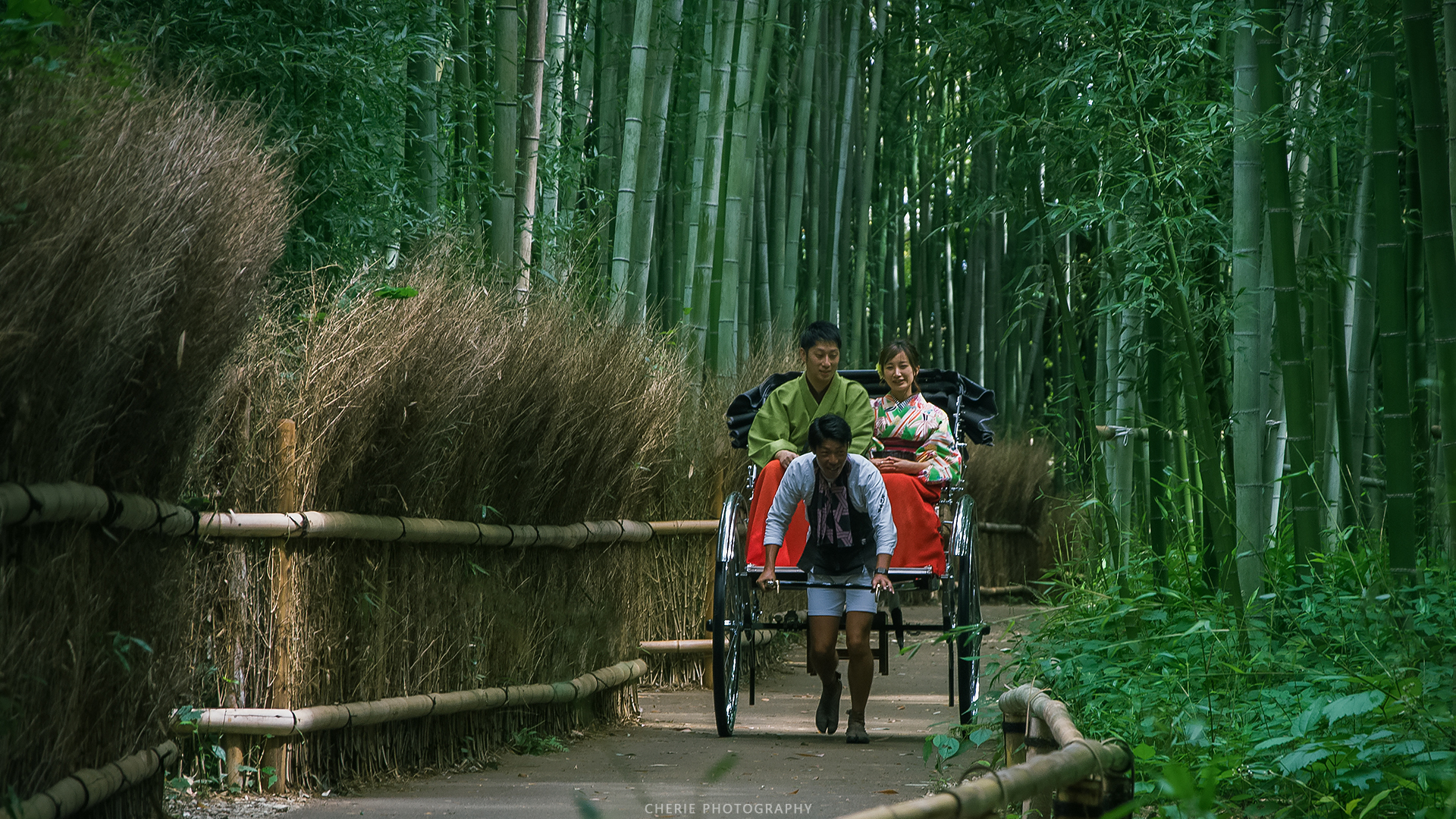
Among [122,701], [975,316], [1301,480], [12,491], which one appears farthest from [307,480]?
[975,316]

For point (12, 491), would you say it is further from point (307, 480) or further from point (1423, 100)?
point (1423, 100)

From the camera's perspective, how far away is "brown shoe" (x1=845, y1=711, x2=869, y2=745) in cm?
501

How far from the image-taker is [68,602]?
2.52 m

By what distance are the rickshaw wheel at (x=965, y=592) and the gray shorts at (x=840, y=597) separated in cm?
32

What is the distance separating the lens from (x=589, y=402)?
492 cm

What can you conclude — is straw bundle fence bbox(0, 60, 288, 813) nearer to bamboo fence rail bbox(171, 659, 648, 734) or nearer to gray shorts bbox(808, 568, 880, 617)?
bamboo fence rail bbox(171, 659, 648, 734)

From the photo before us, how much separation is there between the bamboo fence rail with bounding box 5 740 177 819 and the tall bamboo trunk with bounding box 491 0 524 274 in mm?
3043

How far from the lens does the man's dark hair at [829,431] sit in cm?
496

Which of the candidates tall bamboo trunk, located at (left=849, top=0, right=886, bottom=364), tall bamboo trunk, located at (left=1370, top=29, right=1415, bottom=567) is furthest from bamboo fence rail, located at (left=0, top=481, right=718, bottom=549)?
tall bamboo trunk, located at (left=849, top=0, right=886, bottom=364)

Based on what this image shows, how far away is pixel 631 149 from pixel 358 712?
155 inches

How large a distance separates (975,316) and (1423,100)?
10579 millimetres

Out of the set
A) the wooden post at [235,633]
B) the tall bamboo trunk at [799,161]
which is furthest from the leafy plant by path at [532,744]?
the tall bamboo trunk at [799,161]

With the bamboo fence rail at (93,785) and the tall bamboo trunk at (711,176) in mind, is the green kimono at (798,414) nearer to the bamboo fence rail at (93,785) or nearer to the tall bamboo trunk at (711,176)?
the tall bamboo trunk at (711,176)

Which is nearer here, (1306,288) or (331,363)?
(331,363)
